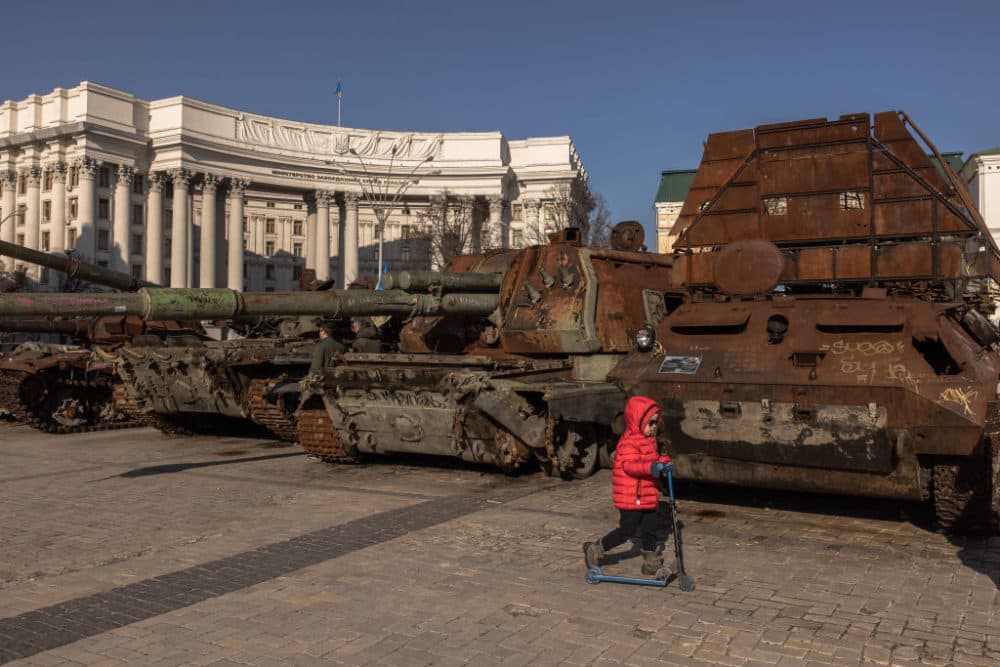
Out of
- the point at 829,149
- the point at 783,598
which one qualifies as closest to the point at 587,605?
the point at 783,598

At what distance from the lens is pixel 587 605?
5.56 m

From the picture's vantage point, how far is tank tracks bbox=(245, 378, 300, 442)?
1286 cm

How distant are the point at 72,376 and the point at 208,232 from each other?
5242 centimetres

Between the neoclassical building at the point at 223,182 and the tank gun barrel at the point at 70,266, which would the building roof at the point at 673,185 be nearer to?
the neoclassical building at the point at 223,182

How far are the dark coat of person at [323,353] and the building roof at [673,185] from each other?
104 feet

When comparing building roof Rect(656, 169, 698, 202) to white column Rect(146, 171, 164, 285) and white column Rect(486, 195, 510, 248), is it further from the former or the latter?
white column Rect(146, 171, 164, 285)

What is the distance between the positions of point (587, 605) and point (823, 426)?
282 centimetres

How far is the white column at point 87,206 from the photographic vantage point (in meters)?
61.9

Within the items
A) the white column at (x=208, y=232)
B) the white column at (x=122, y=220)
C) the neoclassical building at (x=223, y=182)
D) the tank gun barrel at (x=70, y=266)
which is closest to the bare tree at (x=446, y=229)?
the neoclassical building at (x=223, y=182)

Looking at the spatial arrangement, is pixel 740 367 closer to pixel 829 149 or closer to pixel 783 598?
pixel 783 598

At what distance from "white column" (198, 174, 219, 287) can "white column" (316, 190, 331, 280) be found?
26.3 ft

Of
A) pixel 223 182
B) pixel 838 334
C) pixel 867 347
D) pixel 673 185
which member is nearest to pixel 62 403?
pixel 838 334

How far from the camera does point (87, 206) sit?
205 feet

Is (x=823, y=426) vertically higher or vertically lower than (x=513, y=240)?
lower
